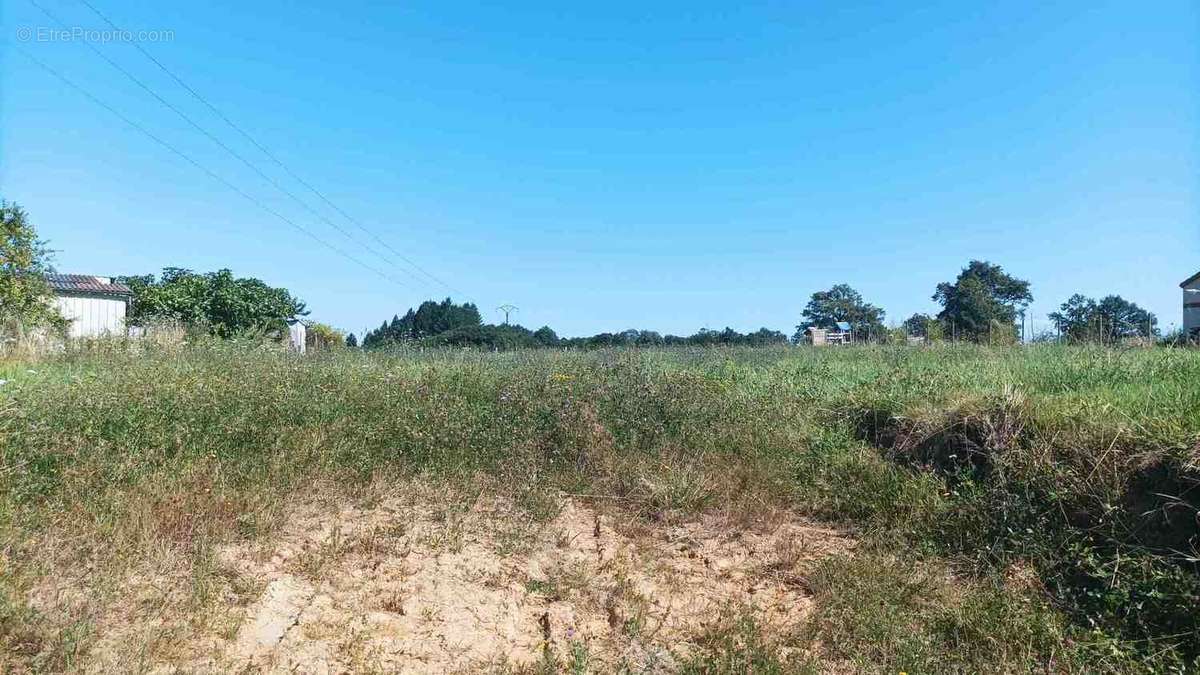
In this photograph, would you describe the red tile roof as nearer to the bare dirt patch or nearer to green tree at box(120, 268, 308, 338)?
green tree at box(120, 268, 308, 338)

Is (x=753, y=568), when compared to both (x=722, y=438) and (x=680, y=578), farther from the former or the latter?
(x=722, y=438)

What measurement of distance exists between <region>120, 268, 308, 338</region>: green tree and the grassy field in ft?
64.9

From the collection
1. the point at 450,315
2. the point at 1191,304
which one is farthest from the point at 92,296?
the point at 1191,304

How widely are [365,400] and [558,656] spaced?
359 cm

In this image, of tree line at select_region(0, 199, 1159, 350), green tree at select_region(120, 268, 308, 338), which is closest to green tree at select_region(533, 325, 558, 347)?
tree line at select_region(0, 199, 1159, 350)

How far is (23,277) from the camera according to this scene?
1606 centimetres

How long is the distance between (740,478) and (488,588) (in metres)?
2.27

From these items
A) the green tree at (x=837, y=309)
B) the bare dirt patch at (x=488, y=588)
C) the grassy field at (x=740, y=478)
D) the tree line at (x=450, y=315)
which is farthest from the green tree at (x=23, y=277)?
the green tree at (x=837, y=309)

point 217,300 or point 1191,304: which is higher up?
point 217,300

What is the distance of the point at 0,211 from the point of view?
1642cm

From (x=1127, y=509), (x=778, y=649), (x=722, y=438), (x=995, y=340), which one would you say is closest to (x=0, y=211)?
(x=722, y=438)

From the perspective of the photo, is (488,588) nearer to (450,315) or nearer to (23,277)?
(23,277)

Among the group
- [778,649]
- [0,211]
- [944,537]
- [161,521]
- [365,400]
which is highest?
[0,211]

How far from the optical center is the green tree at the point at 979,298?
29172 mm
